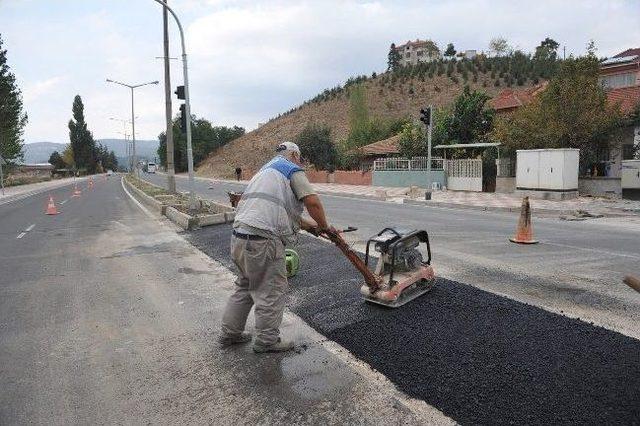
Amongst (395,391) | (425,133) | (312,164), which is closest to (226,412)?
(395,391)

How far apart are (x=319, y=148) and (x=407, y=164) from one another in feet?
41.9

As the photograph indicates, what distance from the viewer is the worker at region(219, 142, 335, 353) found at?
3854mm

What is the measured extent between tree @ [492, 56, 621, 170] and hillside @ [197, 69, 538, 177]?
1541 inches

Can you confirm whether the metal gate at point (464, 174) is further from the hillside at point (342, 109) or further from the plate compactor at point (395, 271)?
the hillside at point (342, 109)

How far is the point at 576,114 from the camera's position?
18.8 meters

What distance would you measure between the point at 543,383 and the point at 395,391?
3.23 feet

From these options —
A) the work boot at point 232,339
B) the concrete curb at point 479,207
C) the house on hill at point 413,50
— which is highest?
the house on hill at point 413,50

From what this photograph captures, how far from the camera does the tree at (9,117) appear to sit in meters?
40.9

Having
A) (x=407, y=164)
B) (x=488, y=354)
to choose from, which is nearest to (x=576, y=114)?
(x=407, y=164)

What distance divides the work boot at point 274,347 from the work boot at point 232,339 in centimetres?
25

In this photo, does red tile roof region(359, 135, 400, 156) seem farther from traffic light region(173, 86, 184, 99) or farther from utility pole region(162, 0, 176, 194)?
traffic light region(173, 86, 184, 99)

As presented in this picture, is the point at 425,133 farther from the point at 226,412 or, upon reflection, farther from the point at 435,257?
the point at 226,412

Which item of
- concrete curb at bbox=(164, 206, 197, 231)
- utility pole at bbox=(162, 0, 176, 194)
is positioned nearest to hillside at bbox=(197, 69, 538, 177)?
utility pole at bbox=(162, 0, 176, 194)

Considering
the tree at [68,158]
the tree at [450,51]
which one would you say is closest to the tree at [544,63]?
the tree at [450,51]
